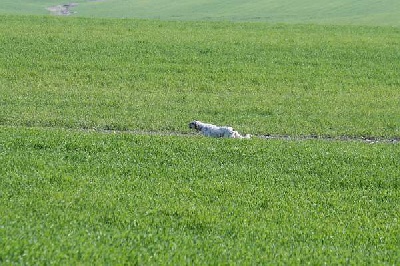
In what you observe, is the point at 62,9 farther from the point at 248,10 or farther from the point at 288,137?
the point at 288,137

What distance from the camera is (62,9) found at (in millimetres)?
76062

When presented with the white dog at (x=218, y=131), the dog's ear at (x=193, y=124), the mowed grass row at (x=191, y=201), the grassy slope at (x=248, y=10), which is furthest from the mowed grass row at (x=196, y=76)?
the grassy slope at (x=248, y=10)

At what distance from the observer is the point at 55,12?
235 feet

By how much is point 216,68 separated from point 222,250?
20464mm

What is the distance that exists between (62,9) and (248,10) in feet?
65.7

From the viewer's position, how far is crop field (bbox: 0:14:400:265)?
8.85 meters

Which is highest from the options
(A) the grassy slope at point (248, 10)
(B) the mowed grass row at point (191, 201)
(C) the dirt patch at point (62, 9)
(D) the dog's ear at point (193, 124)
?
(B) the mowed grass row at point (191, 201)

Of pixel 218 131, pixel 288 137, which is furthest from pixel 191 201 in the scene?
pixel 288 137

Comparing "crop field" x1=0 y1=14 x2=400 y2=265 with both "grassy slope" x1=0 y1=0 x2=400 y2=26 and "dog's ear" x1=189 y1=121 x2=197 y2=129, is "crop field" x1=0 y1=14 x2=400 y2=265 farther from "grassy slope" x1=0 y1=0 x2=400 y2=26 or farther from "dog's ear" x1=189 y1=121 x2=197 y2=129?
"grassy slope" x1=0 y1=0 x2=400 y2=26

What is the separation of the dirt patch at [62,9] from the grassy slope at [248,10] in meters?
0.94

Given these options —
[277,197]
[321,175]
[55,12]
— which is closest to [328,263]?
[277,197]

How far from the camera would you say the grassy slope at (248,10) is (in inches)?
2494

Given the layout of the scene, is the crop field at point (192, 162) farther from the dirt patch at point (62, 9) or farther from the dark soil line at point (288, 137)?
the dirt patch at point (62, 9)

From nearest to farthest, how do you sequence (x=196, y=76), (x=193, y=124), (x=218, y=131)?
(x=218, y=131)
(x=193, y=124)
(x=196, y=76)
